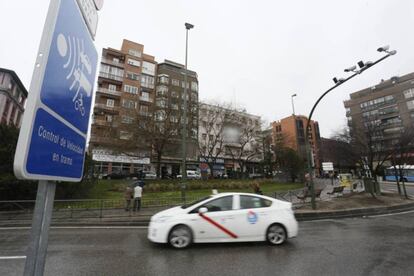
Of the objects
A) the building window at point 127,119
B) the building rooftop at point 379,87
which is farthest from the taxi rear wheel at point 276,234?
the building rooftop at point 379,87

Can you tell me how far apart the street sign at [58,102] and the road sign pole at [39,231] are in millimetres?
105

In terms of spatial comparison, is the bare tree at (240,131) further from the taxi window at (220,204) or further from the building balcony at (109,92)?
the taxi window at (220,204)

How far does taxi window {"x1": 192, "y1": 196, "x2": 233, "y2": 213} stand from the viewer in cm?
693

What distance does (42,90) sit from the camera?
49.6 inches

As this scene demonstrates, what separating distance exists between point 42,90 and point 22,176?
48 centimetres

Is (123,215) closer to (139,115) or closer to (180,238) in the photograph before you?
(180,238)

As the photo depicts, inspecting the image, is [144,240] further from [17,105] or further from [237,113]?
[17,105]

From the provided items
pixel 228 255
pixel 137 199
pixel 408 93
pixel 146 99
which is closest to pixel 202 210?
pixel 228 255

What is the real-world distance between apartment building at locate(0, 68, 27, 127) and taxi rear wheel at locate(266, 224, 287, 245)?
40317 mm

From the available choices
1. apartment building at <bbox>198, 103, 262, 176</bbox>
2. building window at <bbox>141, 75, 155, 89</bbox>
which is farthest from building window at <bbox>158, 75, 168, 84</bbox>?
apartment building at <bbox>198, 103, 262, 176</bbox>

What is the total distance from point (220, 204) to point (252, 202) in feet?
3.41

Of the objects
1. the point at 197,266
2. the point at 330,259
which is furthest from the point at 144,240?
the point at 330,259

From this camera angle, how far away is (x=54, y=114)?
1.36 meters

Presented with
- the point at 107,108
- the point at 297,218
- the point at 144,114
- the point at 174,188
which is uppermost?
the point at 107,108
